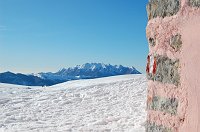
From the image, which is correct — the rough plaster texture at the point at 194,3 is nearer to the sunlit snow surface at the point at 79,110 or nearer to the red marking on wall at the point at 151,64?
the red marking on wall at the point at 151,64

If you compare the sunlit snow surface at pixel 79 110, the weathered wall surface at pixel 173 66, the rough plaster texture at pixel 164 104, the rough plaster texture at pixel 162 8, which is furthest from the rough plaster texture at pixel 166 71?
the sunlit snow surface at pixel 79 110

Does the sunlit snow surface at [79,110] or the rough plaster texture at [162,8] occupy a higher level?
the rough plaster texture at [162,8]

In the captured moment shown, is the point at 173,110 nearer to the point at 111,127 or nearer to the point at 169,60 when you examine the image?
the point at 169,60

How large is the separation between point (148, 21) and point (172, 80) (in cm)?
60

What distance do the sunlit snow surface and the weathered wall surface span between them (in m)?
3.31

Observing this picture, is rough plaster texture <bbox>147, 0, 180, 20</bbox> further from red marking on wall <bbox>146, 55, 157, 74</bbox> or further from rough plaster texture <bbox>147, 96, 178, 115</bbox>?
rough plaster texture <bbox>147, 96, 178, 115</bbox>

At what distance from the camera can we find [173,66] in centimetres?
255

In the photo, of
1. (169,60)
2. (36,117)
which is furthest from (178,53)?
(36,117)

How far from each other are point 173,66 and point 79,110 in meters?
6.65

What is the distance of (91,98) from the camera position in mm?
10695

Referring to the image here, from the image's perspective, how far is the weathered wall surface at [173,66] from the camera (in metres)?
2.25

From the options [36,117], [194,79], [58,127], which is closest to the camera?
[194,79]

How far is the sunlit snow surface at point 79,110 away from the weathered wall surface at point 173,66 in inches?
131

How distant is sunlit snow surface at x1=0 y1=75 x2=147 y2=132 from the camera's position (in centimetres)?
694
